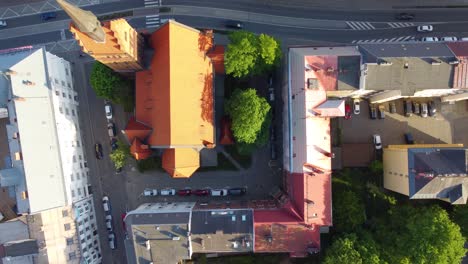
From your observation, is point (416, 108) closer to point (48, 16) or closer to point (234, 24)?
point (234, 24)

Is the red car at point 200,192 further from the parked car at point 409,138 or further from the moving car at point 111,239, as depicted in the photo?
the parked car at point 409,138

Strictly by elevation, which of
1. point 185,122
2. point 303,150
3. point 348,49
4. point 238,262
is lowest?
point 238,262

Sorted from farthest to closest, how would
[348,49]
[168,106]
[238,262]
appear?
1. [238,262]
2. [348,49]
3. [168,106]

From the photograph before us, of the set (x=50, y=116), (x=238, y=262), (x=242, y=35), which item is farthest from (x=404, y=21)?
(x=50, y=116)

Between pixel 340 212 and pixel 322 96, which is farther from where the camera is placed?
pixel 340 212

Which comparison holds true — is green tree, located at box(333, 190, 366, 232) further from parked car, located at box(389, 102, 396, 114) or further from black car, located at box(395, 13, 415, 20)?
black car, located at box(395, 13, 415, 20)

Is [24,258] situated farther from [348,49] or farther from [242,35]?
[348,49]

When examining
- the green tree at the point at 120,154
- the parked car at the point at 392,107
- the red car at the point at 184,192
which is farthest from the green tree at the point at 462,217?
the green tree at the point at 120,154
